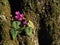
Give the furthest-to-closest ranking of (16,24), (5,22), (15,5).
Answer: (15,5)
(16,24)
(5,22)

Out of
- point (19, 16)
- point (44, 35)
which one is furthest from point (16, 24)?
point (44, 35)

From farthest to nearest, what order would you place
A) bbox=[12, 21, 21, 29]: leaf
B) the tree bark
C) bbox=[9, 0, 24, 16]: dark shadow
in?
1. bbox=[9, 0, 24, 16]: dark shadow
2. bbox=[12, 21, 21, 29]: leaf
3. the tree bark

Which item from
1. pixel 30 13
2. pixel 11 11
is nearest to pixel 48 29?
pixel 30 13

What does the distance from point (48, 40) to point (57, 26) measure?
1.00 feet

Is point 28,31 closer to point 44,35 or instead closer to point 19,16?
point 19,16

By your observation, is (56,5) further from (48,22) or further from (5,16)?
(5,16)

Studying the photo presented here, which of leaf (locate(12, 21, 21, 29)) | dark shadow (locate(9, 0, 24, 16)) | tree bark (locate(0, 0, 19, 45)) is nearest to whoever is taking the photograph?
tree bark (locate(0, 0, 19, 45))

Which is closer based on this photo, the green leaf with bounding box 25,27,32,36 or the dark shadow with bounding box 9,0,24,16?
the green leaf with bounding box 25,27,32,36

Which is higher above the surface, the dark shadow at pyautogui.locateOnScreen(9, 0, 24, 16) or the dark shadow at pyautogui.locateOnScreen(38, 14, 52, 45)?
the dark shadow at pyautogui.locateOnScreen(9, 0, 24, 16)

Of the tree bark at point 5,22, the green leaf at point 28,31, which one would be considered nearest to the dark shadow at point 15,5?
the tree bark at point 5,22

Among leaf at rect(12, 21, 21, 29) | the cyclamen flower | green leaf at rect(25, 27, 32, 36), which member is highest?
the cyclamen flower

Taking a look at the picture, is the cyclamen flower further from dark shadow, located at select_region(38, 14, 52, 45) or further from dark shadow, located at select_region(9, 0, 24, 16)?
dark shadow, located at select_region(38, 14, 52, 45)

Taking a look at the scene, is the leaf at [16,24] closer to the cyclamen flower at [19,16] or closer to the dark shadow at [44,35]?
the cyclamen flower at [19,16]

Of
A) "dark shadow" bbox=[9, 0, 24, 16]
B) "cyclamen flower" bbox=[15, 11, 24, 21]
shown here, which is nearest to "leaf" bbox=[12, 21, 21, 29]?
"cyclamen flower" bbox=[15, 11, 24, 21]
